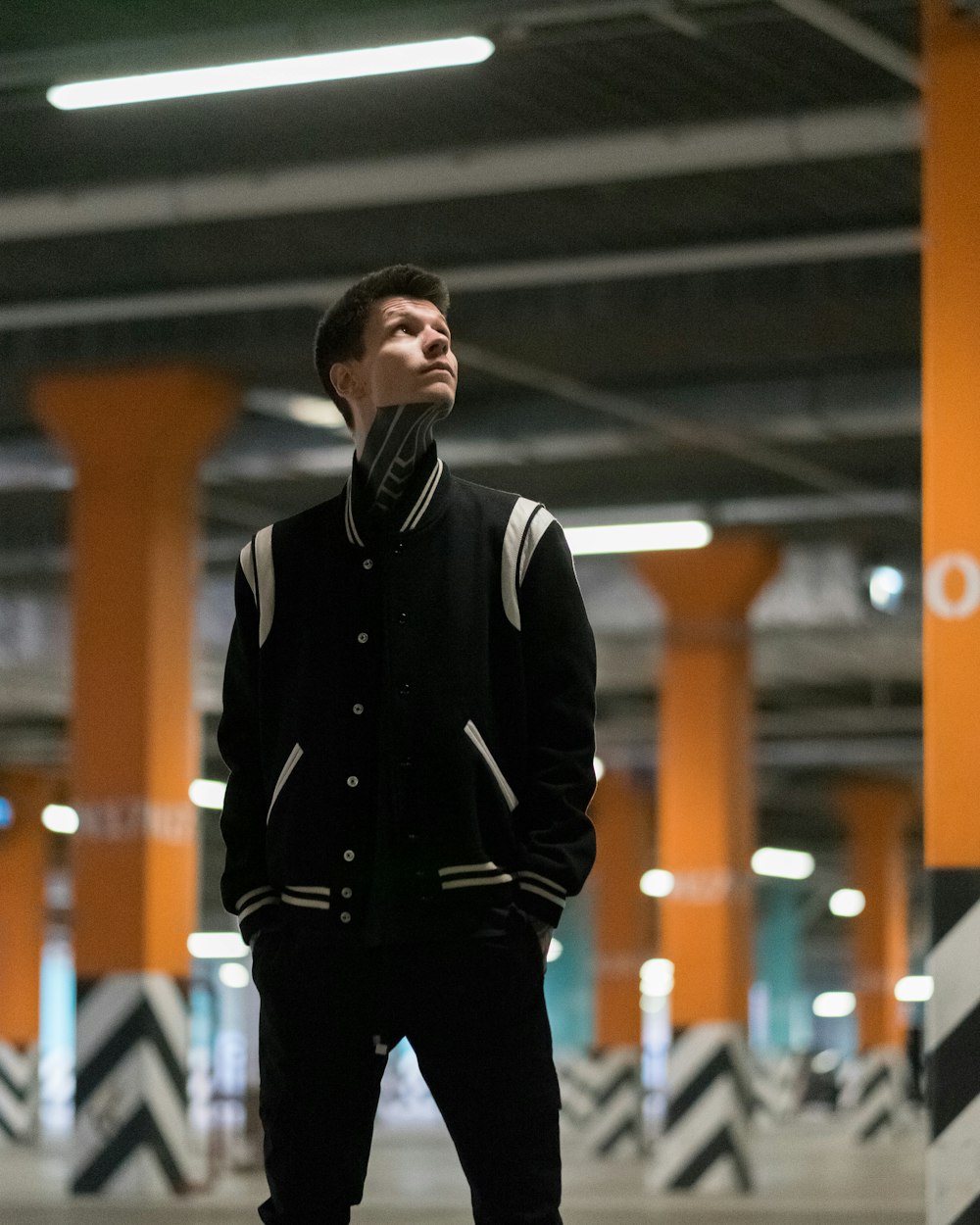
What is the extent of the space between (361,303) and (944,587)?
4.08 metres

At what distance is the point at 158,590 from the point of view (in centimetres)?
1440

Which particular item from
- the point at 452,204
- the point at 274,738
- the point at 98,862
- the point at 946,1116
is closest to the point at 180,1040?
the point at 98,862

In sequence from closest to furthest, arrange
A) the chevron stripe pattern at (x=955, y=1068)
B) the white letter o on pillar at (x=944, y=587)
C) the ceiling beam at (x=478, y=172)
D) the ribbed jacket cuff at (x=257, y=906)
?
the ribbed jacket cuff at (x=257, y=906), the chevron stripe pattern at (x=955, y=1068), the white letter o on pillar at (x=944, y=587), the ceiling beam at (x=478, y=172)

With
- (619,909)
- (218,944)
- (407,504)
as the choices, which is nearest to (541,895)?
(407,504)

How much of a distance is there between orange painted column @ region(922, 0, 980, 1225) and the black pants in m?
3.87

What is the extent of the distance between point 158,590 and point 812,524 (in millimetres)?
6887

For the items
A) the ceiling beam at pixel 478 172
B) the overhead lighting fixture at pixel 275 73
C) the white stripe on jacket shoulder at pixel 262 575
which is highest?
the overhead lighting fixture at pixel 275 73

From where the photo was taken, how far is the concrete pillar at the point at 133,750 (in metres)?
13.8

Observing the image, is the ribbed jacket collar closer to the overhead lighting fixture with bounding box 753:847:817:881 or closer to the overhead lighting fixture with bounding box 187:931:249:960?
the overhead lighting fixture with bounding box 753:847:817:881

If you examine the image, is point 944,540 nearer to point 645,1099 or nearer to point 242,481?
point 242,481

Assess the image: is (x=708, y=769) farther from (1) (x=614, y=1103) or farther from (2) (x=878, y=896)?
(2) (x=878, y=896)

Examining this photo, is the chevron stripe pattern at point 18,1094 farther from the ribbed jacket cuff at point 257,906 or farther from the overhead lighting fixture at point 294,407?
the ribbed jacket cuff at point 257,906

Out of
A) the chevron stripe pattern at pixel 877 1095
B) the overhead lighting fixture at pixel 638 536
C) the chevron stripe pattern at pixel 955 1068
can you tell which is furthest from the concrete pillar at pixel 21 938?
the chevron stripe pattern at pixel 955 1068

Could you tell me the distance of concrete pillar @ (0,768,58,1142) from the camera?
28.7 metres
